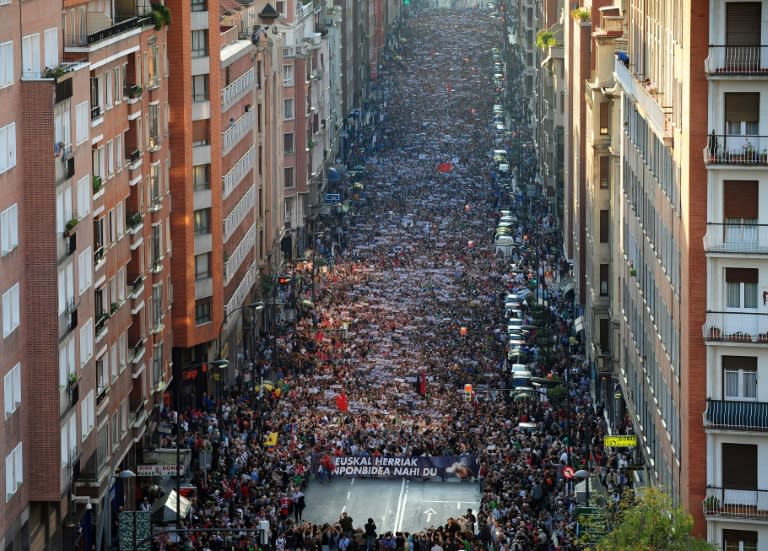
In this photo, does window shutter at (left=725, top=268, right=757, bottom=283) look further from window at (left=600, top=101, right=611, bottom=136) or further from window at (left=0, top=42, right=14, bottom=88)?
window at (left=600, top=101, right=611, bottom=136)

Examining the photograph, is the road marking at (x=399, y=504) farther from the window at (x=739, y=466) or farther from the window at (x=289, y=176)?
the window at (x=289, y=176)

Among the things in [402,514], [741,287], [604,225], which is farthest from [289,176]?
[741,287]

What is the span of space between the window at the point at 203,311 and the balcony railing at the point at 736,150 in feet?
141

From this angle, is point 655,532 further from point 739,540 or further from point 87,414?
point 87,414

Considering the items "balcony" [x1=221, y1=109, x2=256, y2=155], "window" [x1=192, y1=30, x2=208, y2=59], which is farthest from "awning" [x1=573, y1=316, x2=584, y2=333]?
"window" [x1=192, y1=30, x2=208, y2=59]

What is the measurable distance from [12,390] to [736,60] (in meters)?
22.5

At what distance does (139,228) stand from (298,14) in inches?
2861

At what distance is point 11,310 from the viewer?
64188 mm

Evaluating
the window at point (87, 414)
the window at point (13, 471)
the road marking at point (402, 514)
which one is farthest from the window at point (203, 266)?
the window at point (13, 471)

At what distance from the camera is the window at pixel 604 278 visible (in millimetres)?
108750

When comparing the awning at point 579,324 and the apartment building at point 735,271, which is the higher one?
the apartment building at point 735,271

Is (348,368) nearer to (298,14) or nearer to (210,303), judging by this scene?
(210,303)

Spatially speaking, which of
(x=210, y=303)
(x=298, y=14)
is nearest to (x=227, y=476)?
(x=210, y=303)

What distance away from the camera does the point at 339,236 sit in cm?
16475
